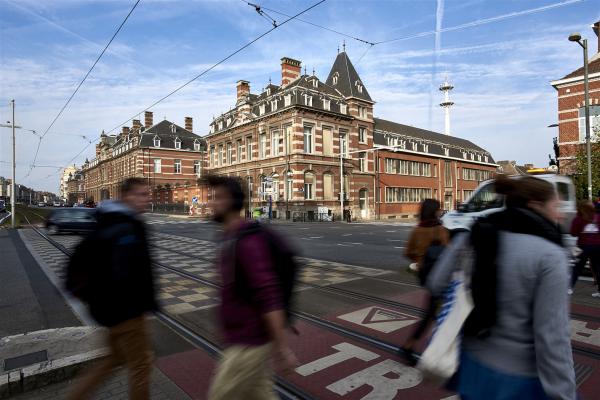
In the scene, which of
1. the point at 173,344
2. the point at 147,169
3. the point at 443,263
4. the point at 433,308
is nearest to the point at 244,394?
the point at 443,263

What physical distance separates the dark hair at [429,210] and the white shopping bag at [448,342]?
2.91 m

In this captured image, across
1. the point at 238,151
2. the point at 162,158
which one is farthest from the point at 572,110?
the point at 162,158

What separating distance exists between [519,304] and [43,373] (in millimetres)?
4314

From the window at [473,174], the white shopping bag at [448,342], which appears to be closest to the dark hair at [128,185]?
the white shopping bag at [448,342]

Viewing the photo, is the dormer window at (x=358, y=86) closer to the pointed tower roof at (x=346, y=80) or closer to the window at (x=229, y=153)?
the pointed tower roof at (x=346, y=80)

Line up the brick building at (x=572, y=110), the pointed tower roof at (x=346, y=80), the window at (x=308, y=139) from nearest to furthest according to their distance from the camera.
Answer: the brick building at (x=572, y=110), the window at (x=308, y=139), the pointed tower roof at (x=346, y=80)

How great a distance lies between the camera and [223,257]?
2.38m

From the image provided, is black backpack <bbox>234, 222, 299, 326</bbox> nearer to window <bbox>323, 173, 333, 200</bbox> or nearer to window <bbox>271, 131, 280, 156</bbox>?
window <bbox>323, 173, 333, 200</bbox>

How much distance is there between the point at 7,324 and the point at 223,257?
550cm

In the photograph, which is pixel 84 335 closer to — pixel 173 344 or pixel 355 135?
pixel 173 344

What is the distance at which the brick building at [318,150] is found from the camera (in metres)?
38.0

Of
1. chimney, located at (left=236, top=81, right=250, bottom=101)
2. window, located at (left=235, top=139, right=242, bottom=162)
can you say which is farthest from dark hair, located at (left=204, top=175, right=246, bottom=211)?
chimney, located at (left=236, top=81, right=250, bottom=101)

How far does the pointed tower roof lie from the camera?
4339 cm

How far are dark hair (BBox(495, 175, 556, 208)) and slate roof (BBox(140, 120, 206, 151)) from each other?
6708 cm
